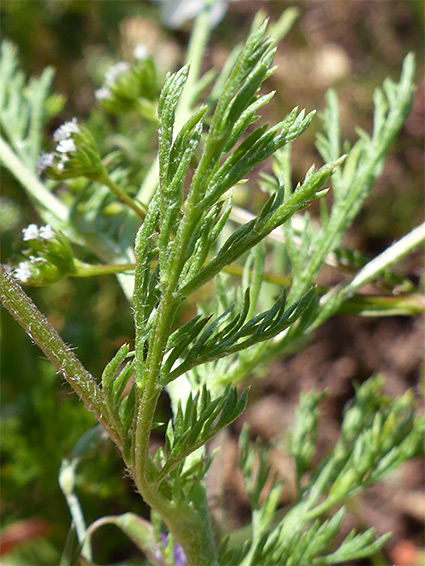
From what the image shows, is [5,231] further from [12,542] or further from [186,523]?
[186,523]

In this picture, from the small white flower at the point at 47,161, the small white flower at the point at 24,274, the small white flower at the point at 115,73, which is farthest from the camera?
the small white flower at the point at 115,73

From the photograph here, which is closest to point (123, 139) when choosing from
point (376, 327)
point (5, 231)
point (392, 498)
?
point (5, 231)

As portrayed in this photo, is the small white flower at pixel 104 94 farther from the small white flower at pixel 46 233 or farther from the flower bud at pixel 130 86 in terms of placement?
the small white flower at pixel 46 233

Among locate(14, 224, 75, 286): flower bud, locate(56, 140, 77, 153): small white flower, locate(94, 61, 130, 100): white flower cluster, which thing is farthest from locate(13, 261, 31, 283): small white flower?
locate(94, 61, 130, 100): white flower cluster

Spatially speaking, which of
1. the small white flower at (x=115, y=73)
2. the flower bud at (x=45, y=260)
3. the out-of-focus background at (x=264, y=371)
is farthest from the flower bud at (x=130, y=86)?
the flower bud at (x=45, y=260)

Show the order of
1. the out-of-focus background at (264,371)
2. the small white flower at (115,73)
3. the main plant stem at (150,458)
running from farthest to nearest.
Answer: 1. the out-of-focus background at (264,371)
2. the small white flower at (115,73)
3. the main plant stem at (150,458)

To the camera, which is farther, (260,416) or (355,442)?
(260,416)

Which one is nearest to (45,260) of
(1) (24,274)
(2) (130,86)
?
(1) (24,274)

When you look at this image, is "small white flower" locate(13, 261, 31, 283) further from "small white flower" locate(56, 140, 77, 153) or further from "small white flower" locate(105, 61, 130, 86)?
"small white flower" locate(105, 61, 130, 86)
